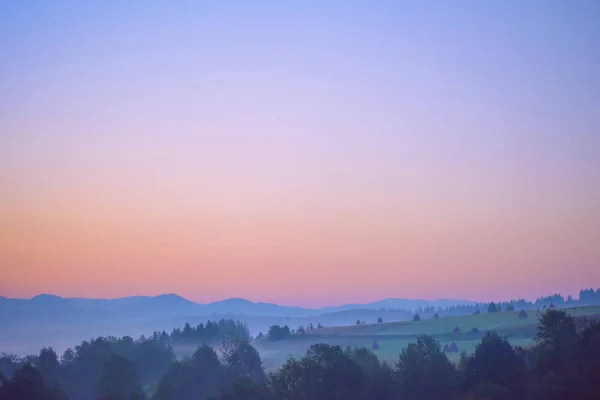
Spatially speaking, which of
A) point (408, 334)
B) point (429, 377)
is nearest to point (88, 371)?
point (429, 377)

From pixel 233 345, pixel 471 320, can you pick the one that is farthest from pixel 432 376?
pixel 471 320

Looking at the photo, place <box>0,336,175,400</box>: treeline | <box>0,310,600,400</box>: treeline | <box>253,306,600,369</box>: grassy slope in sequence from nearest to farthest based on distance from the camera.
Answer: <box>0,310,600,400</box>: treeline, <box>0,336,175,400</box>: treeline, <box>253,306,600,369</box>: grassy slope

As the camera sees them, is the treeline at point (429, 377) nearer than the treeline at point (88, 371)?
Yes

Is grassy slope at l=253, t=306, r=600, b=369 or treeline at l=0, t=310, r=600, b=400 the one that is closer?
treeline at l=0, t=310, r=600, b=400

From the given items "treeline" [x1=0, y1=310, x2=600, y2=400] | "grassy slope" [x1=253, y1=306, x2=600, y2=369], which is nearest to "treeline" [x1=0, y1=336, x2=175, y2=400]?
"treeline" [x1=0, y1=310, x2=600, y2=400]

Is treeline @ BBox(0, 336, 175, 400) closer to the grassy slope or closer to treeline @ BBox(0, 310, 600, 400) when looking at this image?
treeline @ BBox(0, 310, 600, 400)

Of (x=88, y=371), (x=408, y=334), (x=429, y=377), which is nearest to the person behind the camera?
(x=429, y=377)

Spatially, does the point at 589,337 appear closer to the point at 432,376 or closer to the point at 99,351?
the point at 432,376

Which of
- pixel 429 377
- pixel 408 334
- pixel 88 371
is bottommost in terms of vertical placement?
pixel 429 377

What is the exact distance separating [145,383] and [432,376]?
195ft

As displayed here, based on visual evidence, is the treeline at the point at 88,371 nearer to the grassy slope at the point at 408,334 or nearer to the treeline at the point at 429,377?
the treeline at the point at 429,377

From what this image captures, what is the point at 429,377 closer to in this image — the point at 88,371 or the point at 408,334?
the point at 88,371

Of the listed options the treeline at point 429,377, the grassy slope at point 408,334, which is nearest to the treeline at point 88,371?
the treeline at point 429,377

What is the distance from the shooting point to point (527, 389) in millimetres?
70438
